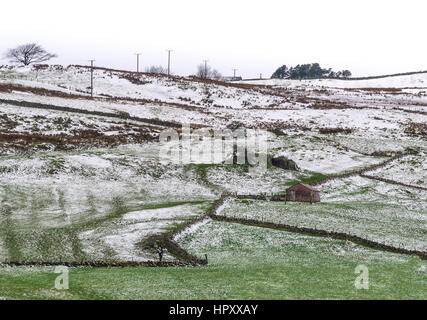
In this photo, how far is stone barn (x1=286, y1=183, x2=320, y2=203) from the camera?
67.2m

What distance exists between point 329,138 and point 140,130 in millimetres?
39994

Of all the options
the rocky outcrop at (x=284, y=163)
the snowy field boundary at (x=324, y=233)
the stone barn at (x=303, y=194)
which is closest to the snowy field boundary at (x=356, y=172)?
the rocky outcrop at (x=284, y=163)

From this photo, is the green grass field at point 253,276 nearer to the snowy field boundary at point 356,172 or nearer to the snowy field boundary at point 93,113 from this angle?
the snowy field boundary at point 356,172

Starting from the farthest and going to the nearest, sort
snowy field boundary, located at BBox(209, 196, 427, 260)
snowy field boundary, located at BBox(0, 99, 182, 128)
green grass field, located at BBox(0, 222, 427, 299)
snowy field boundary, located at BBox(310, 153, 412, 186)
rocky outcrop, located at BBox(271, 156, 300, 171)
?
1. snowy field boundary, located at BBox(0, 99, 182, 128)
2. rocky outcrop, located at BBox(271, 156, 300, 171)
3. snowy field boundary, located at BBox(310, 153, 412, 186)
4. snowy field boundary, located at BBox(209, 196, 427, 260)
5. green grass field, located at BBox(0, 222, 427, 299)

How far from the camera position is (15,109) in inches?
4131

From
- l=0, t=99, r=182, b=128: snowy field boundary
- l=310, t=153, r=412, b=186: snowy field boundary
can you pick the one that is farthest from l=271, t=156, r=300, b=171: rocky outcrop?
l=0, t=99, r=182, b=128: snowy field boundary

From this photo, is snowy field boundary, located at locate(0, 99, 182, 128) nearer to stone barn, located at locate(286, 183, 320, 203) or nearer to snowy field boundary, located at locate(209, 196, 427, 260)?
stone barn, located at locate(286, 183, 320, 203)

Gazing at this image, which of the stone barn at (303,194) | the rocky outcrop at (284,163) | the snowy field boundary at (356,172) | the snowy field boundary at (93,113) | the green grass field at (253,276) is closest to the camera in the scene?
the green grass field at (253,276)

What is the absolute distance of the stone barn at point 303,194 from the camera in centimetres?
6719

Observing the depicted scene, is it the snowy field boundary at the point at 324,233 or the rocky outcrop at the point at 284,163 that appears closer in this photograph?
the snowy field boundary at the point at 324,233

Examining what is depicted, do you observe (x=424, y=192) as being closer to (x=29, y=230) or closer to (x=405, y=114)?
(x=29, y=230)

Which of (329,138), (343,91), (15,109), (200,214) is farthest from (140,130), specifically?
(343,91)

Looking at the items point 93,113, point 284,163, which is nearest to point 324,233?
point 284,163

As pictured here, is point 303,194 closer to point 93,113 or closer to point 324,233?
point 324,233
